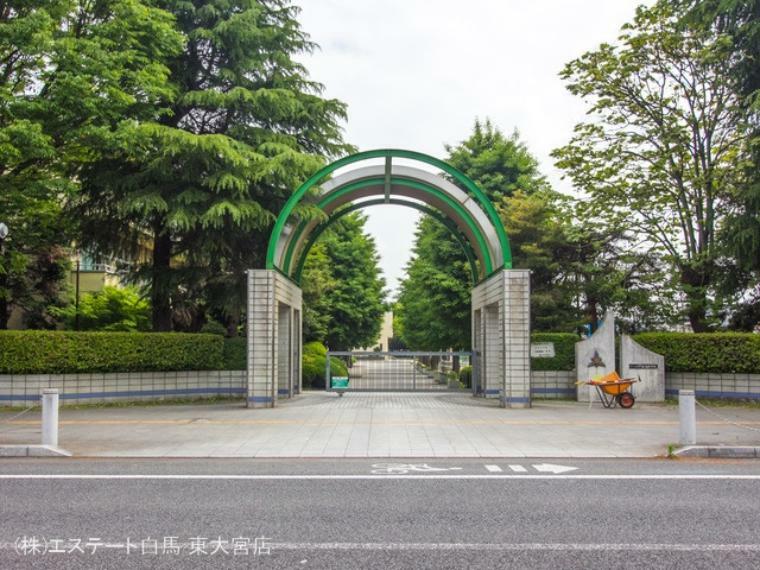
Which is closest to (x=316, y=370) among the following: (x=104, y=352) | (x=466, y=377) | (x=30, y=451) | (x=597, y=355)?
(x=466, y=377)

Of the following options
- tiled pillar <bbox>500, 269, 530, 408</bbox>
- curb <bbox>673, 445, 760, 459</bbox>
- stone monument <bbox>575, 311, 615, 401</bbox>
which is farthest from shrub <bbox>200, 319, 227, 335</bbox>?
curb <bbox>673, 445, 760, 459</bbox>

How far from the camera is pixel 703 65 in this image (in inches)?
851

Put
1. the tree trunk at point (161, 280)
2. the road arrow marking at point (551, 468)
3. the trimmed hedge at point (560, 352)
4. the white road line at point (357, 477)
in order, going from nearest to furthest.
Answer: the white road line at point (357, 477) < the road arrow marking at point (551, 468) < the trimmed hedge at point (560, 352) < the tree trunk at point (161, 280)

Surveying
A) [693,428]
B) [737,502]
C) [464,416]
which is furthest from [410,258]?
[737,502]

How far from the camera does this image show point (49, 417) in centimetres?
1123

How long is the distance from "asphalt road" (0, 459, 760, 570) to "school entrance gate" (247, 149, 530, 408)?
8.47 meters

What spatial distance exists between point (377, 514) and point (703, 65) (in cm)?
1998

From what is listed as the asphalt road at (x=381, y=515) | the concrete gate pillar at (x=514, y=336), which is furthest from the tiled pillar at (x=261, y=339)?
the asphalt road at (x=381, y=515)

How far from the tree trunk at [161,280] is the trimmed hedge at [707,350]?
1474cm

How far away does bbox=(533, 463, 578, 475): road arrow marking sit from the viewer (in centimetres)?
932

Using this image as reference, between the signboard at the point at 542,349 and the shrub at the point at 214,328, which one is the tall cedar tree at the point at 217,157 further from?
the signboard at the point at 542,349

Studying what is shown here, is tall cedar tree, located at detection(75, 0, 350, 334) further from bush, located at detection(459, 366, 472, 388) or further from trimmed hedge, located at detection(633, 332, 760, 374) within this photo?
trimmed hedge, located at detection(633, 332, 760, 374)

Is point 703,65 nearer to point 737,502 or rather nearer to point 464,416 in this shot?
point 464,416

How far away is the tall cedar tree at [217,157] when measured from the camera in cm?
1973
